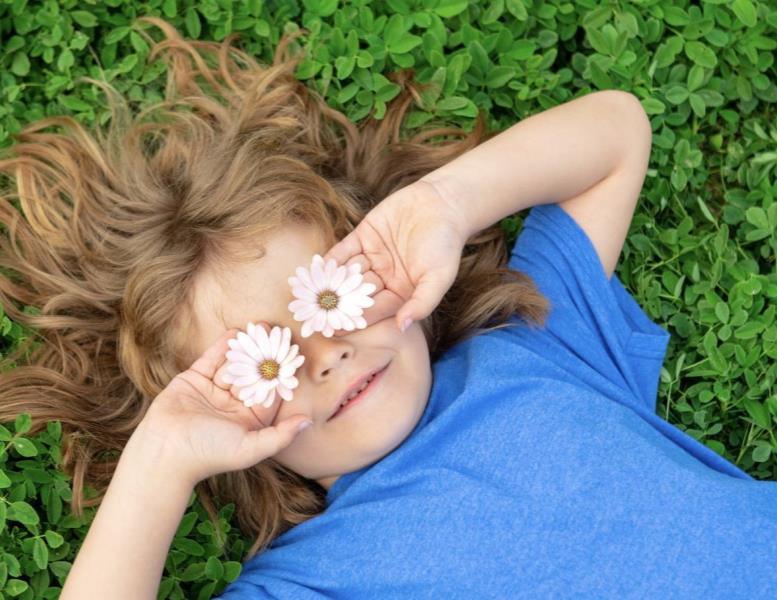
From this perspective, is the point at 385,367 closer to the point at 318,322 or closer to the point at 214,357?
the point at 318,322

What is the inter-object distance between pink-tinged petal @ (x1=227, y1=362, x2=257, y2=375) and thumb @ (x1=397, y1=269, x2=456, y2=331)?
0.32 metres

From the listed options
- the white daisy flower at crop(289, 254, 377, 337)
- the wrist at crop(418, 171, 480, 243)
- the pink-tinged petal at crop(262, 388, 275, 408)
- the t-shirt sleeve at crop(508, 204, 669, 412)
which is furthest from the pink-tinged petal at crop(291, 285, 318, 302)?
the t-shirt sleeve at crop(508, 204, 669, 412)

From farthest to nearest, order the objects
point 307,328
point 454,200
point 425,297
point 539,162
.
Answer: point 539,162 < point 454,200 < point 425,297 < point 307,328

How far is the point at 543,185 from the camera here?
100 inches

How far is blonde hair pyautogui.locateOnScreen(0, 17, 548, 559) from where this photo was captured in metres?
2.37

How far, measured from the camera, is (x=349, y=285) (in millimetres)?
2158

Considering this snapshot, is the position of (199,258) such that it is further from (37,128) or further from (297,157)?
(37,128)

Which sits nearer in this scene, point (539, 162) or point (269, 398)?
point (269, 398)

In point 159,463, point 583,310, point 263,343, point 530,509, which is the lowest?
point 530,509

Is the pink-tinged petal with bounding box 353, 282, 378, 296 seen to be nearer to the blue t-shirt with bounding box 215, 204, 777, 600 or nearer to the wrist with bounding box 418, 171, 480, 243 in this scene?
the wrist with bounding box 418, 171, 480, 243

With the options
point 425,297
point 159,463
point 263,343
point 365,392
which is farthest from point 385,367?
point 159,463

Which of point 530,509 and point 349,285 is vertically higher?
point 349,285

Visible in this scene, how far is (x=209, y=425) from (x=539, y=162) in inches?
40.0

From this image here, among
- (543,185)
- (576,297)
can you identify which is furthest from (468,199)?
(576,297)
